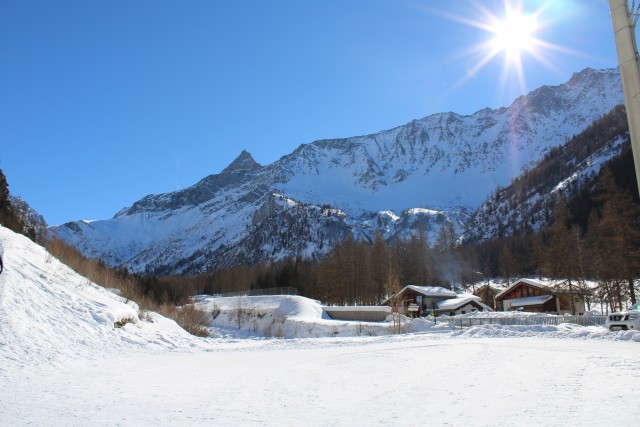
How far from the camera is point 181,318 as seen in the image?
39.8 metres

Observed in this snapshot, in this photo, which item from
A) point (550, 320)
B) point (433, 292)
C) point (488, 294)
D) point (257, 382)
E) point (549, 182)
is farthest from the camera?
point (549, 182)

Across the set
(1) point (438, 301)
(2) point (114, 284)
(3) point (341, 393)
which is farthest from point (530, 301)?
(3) point (341, 393)

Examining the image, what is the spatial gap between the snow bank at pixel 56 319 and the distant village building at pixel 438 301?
52.5 metres

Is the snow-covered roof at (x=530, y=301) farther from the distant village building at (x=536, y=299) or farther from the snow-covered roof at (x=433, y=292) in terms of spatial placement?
the snow-covered roof at (x=433, y=292)

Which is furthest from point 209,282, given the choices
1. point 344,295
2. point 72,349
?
point 72,349

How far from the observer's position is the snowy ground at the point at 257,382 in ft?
23.8

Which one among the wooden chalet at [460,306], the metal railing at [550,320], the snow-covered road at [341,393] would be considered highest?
the wooden chalet at [460,306]

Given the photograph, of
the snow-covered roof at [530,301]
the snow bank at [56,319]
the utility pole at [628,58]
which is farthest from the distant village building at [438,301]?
the utility pole at [628,58]

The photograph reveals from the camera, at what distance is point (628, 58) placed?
13.6 ft

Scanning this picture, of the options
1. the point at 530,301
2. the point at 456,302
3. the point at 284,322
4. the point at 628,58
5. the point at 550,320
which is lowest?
the point at 284,322

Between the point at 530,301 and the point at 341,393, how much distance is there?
208 ft

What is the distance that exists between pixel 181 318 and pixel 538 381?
3414 cm

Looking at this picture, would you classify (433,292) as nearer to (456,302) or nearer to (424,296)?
(424,296)

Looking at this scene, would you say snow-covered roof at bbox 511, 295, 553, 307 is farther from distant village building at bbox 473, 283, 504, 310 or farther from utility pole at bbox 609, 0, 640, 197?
utility pole at bbox 609, 0, 640, 197
